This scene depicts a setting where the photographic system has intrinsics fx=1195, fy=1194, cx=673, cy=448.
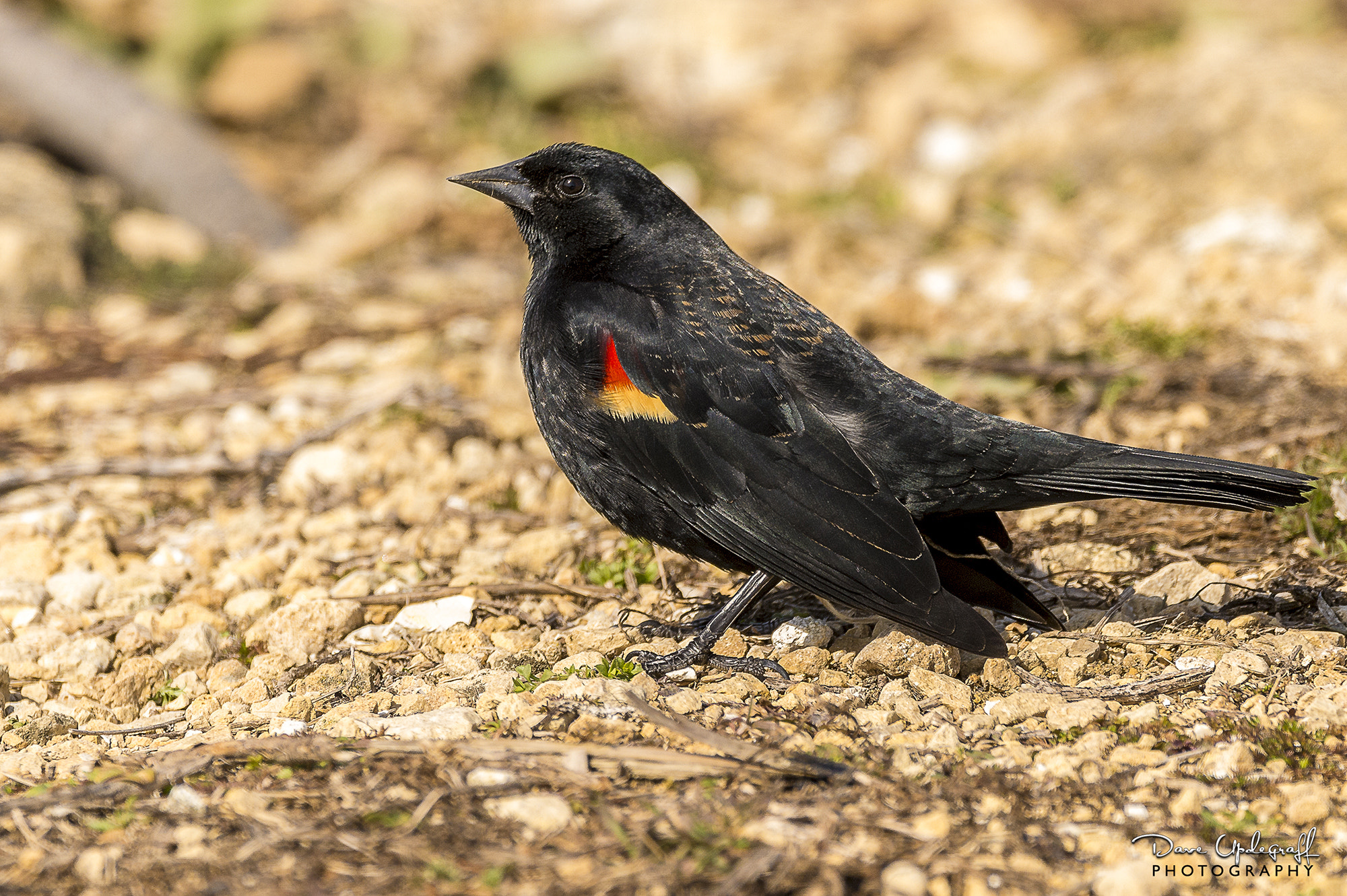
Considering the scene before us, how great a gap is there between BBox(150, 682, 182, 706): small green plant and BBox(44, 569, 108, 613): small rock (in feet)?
2.34

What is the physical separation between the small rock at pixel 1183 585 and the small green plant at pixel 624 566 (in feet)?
5.41

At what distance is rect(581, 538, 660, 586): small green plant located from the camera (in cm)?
424

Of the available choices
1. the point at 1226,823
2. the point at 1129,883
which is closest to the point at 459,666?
the point at 1129,883

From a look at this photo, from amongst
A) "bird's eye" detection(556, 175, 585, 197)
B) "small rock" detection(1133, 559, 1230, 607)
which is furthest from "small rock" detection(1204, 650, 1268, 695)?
"bird's eye" detection(556, 175, 585, 197)

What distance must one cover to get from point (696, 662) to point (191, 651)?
5.03 ft

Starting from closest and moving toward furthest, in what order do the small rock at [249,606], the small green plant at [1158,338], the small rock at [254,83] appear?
the small rock at [249,606]
the small green plant at [1158,338]
the small rock at [254,83]

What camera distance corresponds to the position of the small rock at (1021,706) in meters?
3.09

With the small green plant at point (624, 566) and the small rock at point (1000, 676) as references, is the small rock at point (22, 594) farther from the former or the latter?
the small rock at point (1000, 676)

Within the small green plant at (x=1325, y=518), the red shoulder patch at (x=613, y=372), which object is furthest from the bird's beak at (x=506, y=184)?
the small green plant at (x=1325, y=518)

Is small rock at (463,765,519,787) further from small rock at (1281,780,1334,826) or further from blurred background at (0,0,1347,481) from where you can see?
blurred background at (0,0,1347,481)

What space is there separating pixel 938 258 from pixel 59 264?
527cm

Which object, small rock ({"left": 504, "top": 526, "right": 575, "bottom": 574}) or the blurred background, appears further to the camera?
the blurred background

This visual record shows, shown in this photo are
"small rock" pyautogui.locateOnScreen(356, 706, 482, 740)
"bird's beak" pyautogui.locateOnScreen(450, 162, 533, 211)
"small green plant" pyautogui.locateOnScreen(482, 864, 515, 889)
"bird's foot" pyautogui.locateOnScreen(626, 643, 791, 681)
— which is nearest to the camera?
"small green plant" pyautogui.locateOnScreen(482, 864, 515, 889)

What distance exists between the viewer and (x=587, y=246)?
4.05 metres
